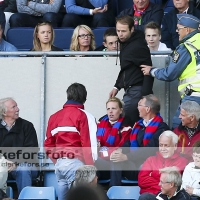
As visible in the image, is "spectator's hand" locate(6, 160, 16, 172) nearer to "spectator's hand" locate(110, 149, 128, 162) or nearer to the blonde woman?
"spectator's hand" locate(110, 149, 128, 162)

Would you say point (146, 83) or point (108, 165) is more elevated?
point (146, 83)

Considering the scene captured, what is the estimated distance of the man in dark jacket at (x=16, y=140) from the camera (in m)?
7.16

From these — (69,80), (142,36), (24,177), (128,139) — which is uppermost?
(142,36)

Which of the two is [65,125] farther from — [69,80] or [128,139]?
[69,80]

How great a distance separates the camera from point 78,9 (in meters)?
9.70

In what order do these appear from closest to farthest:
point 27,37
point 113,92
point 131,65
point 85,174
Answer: point 85,174 < point 131,65 < point 113,92 < point 27,37

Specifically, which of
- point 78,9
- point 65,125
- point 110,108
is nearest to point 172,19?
point 78,9

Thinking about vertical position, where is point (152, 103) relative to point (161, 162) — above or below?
above

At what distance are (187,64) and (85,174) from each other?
1.87 meters

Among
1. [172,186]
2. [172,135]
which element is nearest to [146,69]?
[172,135]

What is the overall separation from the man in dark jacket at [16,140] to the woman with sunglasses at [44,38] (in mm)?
1318

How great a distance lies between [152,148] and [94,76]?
152cm

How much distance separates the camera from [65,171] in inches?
259

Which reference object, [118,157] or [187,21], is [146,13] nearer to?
[187,21]
